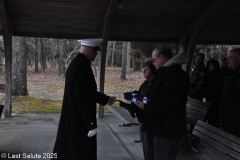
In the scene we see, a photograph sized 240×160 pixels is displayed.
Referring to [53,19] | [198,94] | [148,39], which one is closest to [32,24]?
[53,19]

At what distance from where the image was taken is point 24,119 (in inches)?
301

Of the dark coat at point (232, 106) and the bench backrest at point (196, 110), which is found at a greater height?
the dark coat at point (232, 106)

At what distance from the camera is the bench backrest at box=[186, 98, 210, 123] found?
5027mm

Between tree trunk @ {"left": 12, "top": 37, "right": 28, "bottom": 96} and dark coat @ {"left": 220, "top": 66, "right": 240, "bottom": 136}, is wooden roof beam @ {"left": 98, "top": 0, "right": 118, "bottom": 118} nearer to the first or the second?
dark coat @ {"left": 220, "top": 66, "right": 240, "bottom": 136}

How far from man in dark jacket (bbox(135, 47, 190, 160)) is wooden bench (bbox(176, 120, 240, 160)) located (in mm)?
450

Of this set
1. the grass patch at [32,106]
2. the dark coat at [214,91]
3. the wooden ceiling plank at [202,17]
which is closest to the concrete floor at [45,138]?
the grass patch at [32,106]

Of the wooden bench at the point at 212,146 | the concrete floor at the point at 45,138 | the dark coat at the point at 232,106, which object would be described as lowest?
the concrete floor at the point at 45,138

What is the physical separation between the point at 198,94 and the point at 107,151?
2.50 metres

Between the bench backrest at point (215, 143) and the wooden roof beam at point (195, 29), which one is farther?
the wooden roof beam at point (195, 29)

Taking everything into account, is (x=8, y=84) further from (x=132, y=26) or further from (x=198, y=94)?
(x=198, y=94)

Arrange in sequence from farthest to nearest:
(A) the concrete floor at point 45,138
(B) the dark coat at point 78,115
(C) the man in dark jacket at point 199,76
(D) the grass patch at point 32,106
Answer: (D) the grass patch at point 32,106 < (C) the man in dark jacket at point 199,76 < (A) the concrete floor at point 45,138 < (B) the dark coat at point 78,115

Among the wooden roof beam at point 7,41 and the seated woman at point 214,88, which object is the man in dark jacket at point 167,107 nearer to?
the seated woman at point 214,88

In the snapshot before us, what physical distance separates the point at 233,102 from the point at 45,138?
12.4ft

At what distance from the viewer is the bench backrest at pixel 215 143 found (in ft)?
9.71
